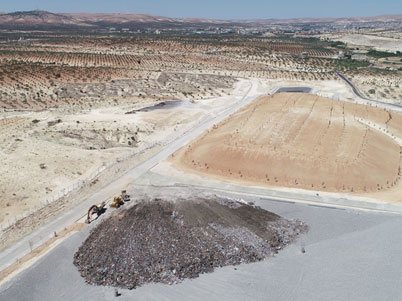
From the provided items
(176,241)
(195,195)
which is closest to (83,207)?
(195,195)

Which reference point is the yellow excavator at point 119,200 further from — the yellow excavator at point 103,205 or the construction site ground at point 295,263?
the construction site ground at point 295,263

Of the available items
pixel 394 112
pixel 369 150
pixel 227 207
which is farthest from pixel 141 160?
pixel 394 112

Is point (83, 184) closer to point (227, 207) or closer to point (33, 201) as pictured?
point (33, 201)

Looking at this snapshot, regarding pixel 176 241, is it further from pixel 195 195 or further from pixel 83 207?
pixel 83 207

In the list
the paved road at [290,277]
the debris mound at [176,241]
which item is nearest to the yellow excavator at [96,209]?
the debris mound at [176,241]

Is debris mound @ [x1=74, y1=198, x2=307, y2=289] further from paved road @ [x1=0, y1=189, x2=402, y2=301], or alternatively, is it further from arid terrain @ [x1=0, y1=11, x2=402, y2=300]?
paved road @ [x1=0, y1=189, x2=402, y2=301]

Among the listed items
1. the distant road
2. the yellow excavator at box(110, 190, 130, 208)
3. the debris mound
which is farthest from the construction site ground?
the distant road
